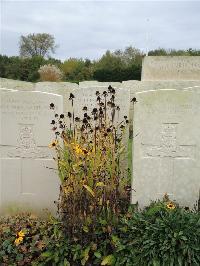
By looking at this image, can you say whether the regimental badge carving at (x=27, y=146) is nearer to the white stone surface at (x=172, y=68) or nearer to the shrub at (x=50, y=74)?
the white stone surface at (x=172, y=68)

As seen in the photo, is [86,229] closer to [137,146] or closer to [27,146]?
[137,146]

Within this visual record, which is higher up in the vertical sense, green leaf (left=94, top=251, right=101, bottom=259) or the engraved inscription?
the engraved inscription

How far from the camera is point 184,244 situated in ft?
12.3

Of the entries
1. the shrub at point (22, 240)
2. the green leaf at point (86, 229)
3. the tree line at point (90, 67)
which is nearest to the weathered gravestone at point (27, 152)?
the shrub at point (22, 240)

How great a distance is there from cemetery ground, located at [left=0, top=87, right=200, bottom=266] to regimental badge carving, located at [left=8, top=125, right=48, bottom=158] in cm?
62

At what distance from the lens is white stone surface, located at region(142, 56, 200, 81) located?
1077cm

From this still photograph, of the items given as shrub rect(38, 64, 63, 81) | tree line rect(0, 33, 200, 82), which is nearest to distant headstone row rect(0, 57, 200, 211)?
shrub rect(38, 64, 63, 81)

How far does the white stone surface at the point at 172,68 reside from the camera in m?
10.8

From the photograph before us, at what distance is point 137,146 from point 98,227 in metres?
1.07

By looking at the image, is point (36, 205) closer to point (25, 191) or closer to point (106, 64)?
point (25, 191)

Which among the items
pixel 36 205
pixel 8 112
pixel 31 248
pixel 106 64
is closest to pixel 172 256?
pixel 31 248

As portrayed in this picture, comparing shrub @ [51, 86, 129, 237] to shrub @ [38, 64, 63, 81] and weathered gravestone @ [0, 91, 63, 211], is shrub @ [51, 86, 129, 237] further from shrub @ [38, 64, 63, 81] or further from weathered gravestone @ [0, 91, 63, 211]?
shrub @ [38, 64, 63, 81]

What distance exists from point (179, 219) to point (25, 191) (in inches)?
80.7

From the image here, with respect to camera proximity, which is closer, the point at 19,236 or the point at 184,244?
the point at 184,244
